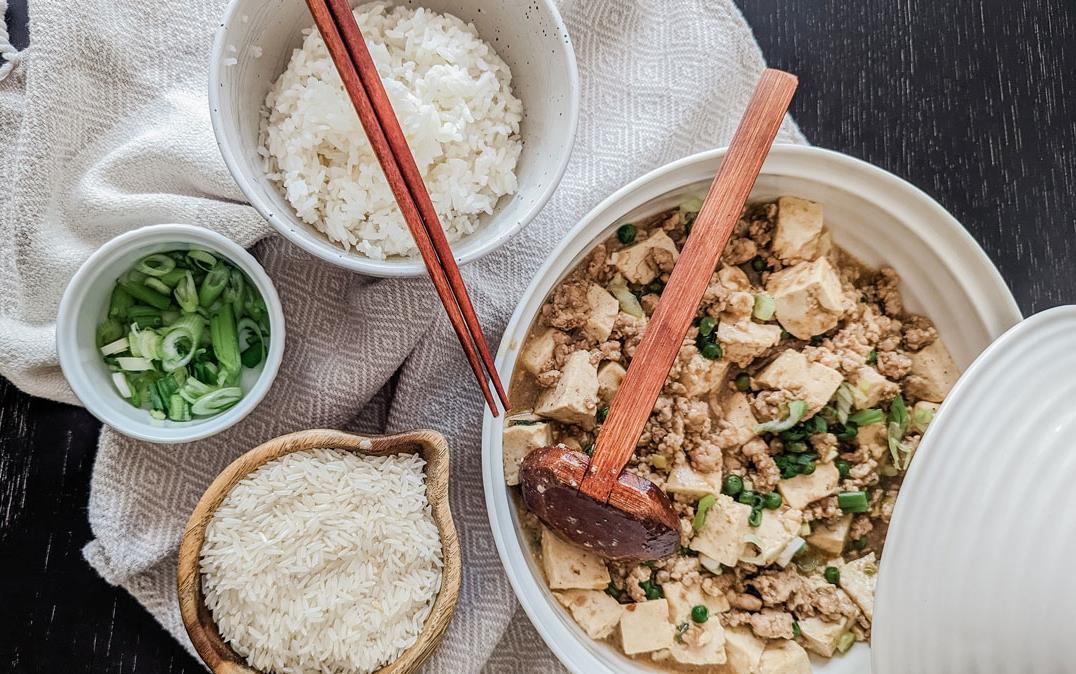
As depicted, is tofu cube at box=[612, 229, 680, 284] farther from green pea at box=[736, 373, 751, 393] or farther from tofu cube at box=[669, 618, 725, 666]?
tofu cube at box=[669, 618, 725, 666]

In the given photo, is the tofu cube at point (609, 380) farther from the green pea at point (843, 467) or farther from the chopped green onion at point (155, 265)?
the chopped green onion at point (155, 265)

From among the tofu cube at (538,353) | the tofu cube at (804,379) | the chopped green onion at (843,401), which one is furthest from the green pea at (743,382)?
the tofu cube at (538,353)

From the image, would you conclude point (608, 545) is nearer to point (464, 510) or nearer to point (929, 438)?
point (464, 510)

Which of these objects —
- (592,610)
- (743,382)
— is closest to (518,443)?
(592,610)

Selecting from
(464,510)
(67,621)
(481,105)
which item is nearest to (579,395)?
(464,510)

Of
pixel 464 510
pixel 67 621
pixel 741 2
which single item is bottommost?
pixel 67 621

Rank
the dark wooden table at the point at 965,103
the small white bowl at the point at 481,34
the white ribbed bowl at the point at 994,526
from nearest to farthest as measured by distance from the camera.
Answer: the white ribbed bowl at the point at 994,526 → the small white bowl at the point at 481,34 → the dark wooden table at the point at 965,103
